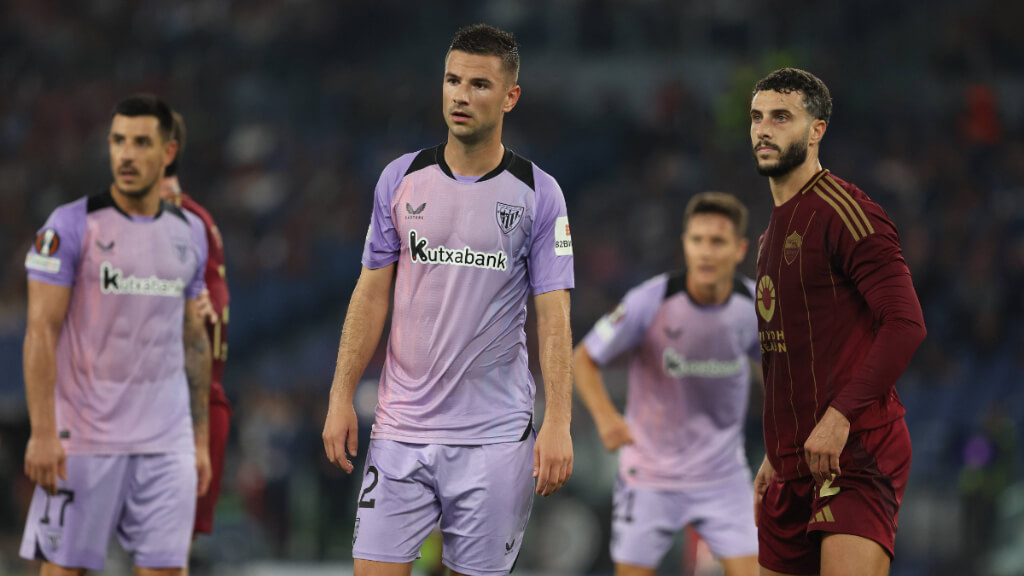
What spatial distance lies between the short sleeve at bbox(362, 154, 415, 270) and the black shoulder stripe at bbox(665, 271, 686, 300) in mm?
2985

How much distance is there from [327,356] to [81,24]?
28.7 ft

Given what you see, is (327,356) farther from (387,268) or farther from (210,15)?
(387,268)

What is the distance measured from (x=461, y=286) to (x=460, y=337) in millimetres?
199

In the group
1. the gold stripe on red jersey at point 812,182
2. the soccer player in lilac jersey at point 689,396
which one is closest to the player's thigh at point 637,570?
the soccer player in lilac jersey at point 689,396

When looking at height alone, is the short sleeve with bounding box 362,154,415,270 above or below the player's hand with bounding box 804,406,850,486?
above

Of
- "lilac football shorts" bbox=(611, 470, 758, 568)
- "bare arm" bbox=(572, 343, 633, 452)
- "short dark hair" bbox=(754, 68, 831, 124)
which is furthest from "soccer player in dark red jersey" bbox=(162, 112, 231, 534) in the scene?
"short dark hair" bbox=(754, 68, 831, 124)

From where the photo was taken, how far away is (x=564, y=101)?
66.0 feet

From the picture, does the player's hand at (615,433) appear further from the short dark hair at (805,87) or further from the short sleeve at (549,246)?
the short dark hair at (805,87)

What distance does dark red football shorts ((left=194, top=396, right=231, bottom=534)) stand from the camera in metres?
6.90

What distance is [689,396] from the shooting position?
7.42 metres

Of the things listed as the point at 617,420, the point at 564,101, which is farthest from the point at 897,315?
the point at 564,101

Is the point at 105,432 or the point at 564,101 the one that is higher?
the point at 564,101

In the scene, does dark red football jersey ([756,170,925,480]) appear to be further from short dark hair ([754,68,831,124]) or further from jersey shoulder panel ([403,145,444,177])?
jersey shoulder panel ([403,145,444,177])

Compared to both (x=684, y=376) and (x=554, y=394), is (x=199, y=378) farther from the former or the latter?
(x=684, y=376)
